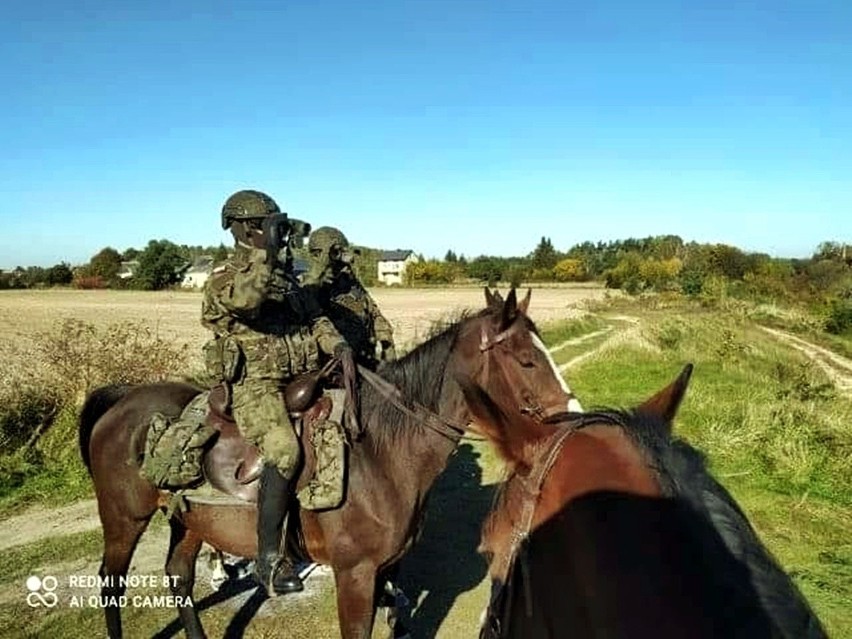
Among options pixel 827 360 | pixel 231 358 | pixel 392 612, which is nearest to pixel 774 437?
pixel 392 612

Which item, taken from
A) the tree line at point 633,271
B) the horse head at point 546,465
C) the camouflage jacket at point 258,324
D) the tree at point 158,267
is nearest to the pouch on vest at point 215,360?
the camouflage jacket at point 258,324

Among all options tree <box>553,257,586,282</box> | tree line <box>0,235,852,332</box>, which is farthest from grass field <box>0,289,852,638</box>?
tree <box>553,257,586,282</box>

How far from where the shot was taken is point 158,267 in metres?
71.2

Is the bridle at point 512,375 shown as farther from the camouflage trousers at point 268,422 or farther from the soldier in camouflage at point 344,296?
the soldier in camouflage at point 344,296

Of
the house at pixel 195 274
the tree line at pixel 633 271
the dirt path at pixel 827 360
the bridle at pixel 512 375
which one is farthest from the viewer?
the house at pixel 195 274

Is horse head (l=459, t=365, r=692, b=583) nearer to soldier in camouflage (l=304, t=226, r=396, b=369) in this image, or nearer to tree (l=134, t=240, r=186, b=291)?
soldier in camouflage (l=304, t=226, r=396, b=369)

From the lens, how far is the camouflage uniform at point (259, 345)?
377 cm

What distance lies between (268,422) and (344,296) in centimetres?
353

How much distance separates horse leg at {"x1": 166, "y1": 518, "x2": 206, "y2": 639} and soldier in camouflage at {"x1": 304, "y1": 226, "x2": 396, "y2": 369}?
8.88ft

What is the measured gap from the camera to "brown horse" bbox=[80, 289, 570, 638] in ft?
13.3

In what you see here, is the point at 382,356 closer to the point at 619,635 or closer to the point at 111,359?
the point at 111,359

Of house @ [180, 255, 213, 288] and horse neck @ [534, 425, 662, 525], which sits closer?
horse neck @ [534, 425, 662, 525]

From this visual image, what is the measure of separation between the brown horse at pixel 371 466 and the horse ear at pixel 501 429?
221 centimetres

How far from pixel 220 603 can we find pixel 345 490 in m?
2.54
